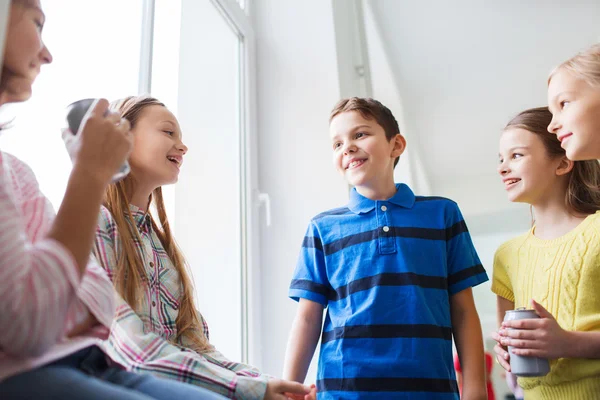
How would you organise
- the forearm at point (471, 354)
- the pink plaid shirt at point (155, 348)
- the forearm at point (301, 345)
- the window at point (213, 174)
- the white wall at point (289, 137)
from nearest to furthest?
the pink plaid shirt at point (155, 348)
the forearm at point (471, 354)
the forearm at point (301, 345)
the window at point (213, 174)
the white wall at point (289, 137)

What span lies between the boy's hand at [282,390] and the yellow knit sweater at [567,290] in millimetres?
594

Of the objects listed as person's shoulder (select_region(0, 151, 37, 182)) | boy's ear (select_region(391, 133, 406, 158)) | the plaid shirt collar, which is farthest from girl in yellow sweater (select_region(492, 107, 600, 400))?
person's shoulder (select_region(0, 151, 37, 182))

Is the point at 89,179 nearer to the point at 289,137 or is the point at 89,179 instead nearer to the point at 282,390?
the point at 282,390

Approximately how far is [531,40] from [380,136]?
4.41 feet

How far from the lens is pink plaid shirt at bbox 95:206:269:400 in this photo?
0.80 meters

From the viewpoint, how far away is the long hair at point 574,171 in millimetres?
1292

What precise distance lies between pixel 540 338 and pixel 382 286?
1.10ft

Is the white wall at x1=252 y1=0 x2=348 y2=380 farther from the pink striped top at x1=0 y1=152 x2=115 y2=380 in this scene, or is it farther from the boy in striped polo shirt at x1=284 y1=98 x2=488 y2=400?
the pink striped top at x1=0 y1=152 x2=115 y2=380

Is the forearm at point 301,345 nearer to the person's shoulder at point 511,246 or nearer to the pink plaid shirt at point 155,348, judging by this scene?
the pink plaid shirt at point 155,348

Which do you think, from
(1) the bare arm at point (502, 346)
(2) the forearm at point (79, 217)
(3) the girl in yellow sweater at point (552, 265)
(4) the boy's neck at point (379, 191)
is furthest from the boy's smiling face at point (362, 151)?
(2) the forearm at point (79, 217)

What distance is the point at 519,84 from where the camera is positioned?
7.69 ft

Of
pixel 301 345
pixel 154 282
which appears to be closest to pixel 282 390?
pixel 154 282

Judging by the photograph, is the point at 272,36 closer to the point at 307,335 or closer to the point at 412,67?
the point at 412,67

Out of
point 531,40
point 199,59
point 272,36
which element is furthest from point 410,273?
point 531,40
